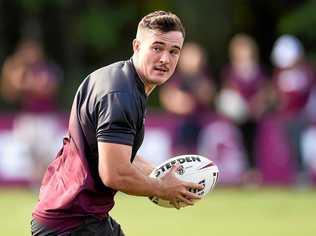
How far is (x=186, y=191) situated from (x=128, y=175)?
1.49ft

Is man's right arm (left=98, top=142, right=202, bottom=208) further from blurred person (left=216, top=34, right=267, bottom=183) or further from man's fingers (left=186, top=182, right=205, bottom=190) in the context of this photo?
blurred person (left=216, top=34, right=267, bottom=183)

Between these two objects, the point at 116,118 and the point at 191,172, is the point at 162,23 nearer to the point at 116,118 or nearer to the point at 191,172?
the point at 116,118

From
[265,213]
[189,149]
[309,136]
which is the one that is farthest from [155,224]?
[309,136]

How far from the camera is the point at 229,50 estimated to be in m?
24.9

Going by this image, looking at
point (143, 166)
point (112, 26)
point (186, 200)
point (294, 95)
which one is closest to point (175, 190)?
point (186, 200)

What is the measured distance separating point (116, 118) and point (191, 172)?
0.83 metres

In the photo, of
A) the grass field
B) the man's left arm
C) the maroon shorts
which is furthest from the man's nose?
the grass field

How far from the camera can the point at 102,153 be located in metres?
6.30

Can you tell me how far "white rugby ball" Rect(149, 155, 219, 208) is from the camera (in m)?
6.80

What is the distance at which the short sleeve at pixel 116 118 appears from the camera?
20.5 ft

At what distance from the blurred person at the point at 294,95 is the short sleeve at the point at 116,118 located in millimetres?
10443

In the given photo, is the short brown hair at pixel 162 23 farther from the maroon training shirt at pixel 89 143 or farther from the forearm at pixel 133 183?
the forearm at pixel 133 183

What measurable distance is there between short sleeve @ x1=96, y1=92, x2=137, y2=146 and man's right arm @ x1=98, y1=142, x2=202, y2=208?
0.04m

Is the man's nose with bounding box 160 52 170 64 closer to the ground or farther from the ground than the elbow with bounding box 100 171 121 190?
farther from the ground
